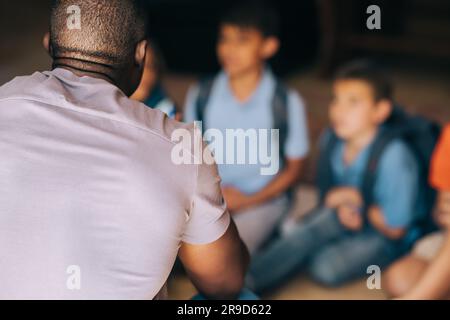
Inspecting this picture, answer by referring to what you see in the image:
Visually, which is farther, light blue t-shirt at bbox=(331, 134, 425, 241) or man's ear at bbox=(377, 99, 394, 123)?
man's ear at bbox=(377, 99, 394, 123)

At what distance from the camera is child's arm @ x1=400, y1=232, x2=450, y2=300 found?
2.14 m

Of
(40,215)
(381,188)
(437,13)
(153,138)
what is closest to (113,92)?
(153,138)

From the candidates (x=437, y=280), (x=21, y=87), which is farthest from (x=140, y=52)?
(x=437, y=280)

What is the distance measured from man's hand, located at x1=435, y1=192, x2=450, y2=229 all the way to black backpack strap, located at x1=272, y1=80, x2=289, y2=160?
23.3 inches

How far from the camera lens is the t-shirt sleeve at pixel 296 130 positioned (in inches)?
109

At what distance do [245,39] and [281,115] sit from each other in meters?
0.31

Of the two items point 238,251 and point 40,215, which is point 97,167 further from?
point 238,251

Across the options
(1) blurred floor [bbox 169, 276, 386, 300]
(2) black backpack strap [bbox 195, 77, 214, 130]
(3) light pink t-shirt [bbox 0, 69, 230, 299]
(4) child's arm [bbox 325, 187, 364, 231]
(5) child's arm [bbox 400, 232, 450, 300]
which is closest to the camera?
(3) light pink t-shirt [bbox 0, 69, 230, 299]

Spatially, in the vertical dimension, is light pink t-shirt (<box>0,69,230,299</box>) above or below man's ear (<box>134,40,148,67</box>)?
below

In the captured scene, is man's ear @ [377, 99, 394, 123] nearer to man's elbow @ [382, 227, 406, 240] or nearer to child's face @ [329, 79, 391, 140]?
child's face @ [329, 79, 391, 140]

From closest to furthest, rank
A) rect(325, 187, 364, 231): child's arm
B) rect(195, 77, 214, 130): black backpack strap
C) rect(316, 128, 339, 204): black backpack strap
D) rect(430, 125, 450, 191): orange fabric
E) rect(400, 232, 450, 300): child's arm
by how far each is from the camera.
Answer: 1. rect(400, 232, 450, 300): child's arm
2. rect(430, 125, 450, 191): orange fabric
3. rect(325, 187, 364, 231): child's arm
4. rect(316, 128, 339, 204): black backpack strap
5. rect(195, 77, 214, 130): black backpack strap

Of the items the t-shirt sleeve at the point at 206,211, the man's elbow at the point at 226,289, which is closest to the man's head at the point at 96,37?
the t-shirt sleeve at the point at 206,211

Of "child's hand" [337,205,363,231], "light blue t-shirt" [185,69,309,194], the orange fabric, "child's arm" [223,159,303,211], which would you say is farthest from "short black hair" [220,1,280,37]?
the orange fabric

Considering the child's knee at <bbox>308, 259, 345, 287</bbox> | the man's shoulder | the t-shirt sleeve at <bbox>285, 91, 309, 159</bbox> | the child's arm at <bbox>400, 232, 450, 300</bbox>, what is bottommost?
the child's knee at <bbox>308, 259, 345, 287</bbox>
